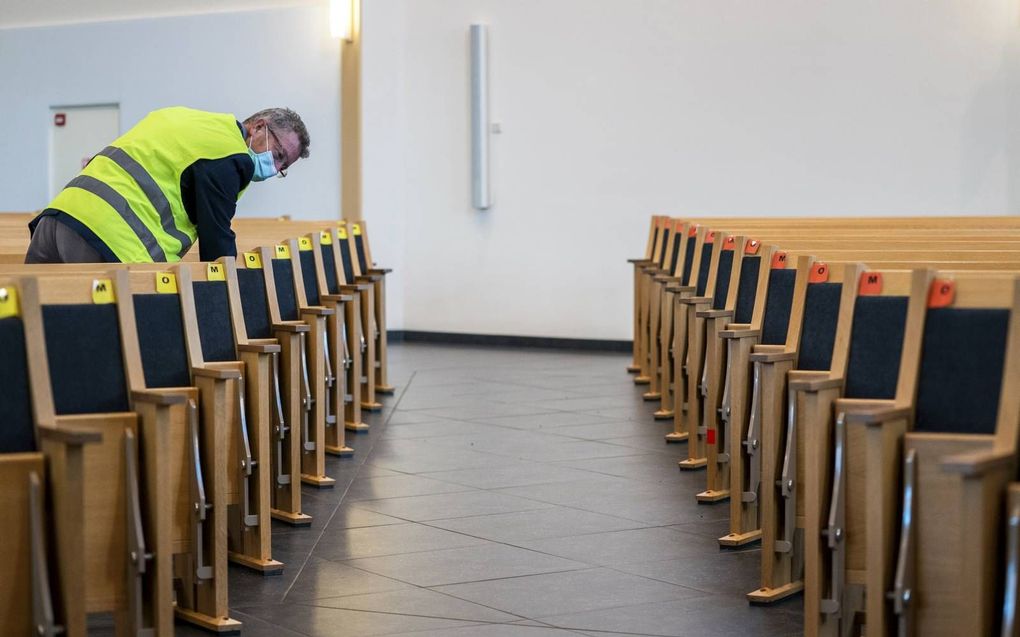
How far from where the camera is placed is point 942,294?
238 cm

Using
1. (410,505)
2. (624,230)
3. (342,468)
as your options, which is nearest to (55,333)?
(410,505)

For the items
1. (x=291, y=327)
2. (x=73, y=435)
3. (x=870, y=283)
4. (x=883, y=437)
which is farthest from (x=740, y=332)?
(x=73, y=435)

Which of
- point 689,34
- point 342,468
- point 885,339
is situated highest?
point 689,34

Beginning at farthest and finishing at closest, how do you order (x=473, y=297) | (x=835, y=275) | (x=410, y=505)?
(x=473, y=297) < (x=410, y=505) < (x=835, y=275)

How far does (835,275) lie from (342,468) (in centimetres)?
223

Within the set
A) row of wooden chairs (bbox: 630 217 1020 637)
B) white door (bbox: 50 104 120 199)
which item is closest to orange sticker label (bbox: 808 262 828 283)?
row of wooden chairs (bbox: 630 217 1020 637)

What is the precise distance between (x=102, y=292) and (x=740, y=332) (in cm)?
173

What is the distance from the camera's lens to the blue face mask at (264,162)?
3.86 metres

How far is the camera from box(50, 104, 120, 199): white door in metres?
9.96

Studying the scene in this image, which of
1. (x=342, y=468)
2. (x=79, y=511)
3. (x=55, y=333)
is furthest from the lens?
(x=342, y=468)

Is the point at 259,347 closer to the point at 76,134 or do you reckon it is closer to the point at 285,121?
the point at 285,121

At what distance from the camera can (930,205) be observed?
313 inches

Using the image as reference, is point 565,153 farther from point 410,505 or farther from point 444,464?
point 410,505

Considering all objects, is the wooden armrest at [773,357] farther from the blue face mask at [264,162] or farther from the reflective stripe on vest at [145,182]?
the reflective stripe on vest at [145,182]
